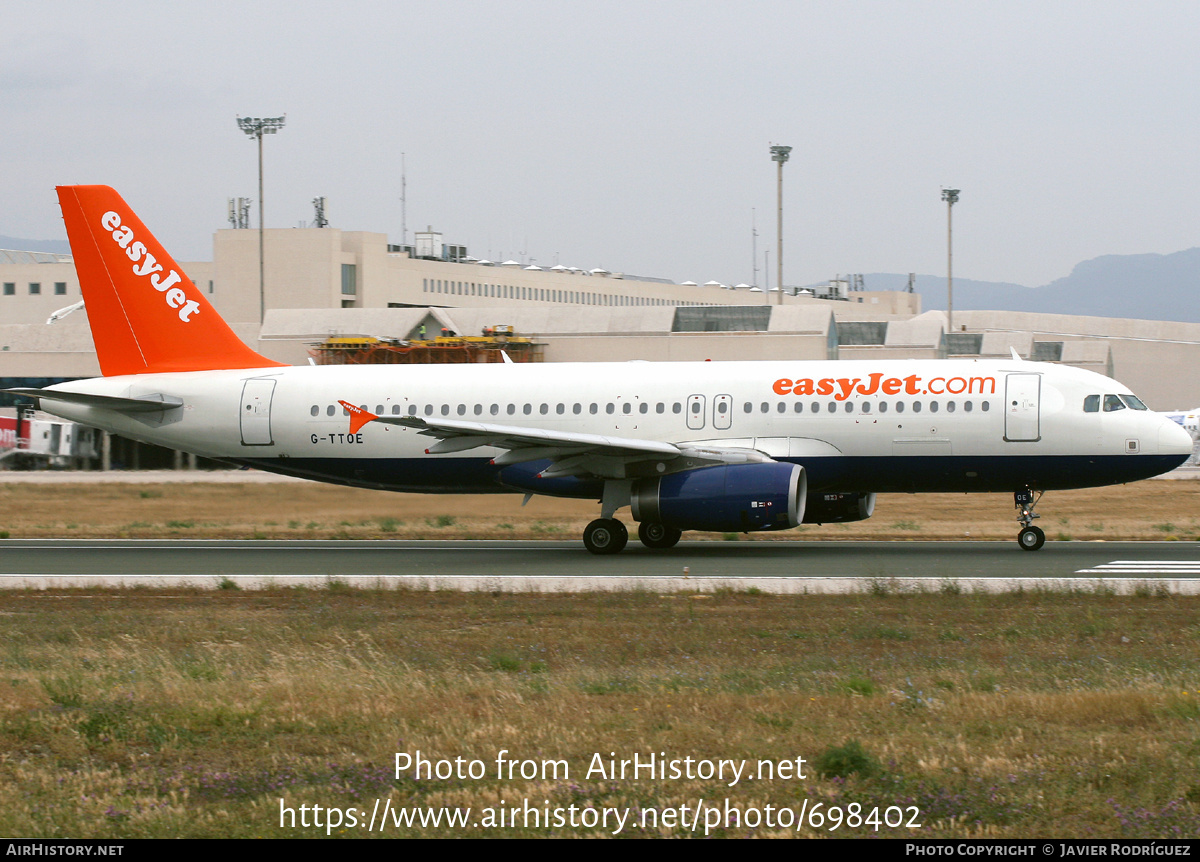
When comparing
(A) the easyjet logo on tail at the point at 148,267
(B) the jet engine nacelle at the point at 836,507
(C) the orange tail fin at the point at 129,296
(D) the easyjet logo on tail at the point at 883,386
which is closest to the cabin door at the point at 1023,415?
(D) the easyjet logo on tail at the point at 883,386

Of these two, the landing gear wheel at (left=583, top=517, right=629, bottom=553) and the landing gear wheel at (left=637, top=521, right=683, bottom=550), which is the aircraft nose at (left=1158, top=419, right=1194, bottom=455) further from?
the landing gear wheel at (left=583, top=517, right=629, bottom=553)

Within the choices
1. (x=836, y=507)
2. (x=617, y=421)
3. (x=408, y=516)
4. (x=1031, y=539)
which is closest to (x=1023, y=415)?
(x=1031, y=539)

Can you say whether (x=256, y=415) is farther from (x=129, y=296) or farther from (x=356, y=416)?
(x=129, y=296)

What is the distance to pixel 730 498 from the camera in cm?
2270

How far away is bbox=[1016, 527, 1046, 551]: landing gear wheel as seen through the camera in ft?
77.6

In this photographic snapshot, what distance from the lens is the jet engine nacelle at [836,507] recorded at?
2533 cm

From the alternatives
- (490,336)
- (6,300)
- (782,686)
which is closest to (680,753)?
(782,686)

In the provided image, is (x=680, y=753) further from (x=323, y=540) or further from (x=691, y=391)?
(x=323, y=540)

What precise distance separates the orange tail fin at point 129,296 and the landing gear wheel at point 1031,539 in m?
16.6

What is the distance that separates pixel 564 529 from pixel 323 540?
5.81 meters

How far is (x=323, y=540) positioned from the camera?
95.8 feet

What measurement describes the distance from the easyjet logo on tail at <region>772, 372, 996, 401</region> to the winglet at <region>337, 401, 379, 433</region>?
7.88 metres

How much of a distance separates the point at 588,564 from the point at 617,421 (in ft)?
12.4

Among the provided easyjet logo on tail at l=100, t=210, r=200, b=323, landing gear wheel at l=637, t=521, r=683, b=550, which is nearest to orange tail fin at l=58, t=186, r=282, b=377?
easyjet logo on tail at l=100, t=210, r=200, b=323
